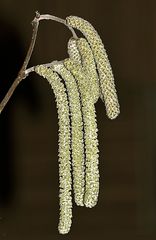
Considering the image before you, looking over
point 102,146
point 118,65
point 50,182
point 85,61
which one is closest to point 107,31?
point 118,65

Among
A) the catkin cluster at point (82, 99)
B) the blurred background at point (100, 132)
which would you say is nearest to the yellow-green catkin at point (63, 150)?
the catkin cluster at point (82, 99)

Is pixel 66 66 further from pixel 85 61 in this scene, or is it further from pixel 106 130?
pixel 106 130

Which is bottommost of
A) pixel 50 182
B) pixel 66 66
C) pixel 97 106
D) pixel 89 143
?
pixel 50 182

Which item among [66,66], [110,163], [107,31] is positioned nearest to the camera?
[66,66]

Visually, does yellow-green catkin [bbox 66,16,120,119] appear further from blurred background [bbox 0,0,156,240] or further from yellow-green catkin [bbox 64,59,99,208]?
blurred background [bbox 0,0,156,240]

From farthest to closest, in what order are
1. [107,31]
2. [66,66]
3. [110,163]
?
[110,163], [107,31], [66,66]

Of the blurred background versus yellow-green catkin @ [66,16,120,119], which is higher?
yellow-green catkin @ [66,16,120,119]

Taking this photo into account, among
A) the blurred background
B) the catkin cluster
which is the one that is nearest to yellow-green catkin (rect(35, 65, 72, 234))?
the catkin cluster
